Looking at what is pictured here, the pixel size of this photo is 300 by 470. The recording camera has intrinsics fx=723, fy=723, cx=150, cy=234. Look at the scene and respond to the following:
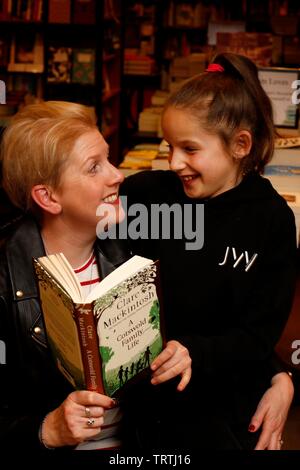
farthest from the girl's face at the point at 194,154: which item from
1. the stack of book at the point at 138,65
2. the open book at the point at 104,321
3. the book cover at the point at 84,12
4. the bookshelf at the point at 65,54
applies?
the stack of book at the point at 138,65

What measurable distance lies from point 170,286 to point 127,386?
0.42 meters

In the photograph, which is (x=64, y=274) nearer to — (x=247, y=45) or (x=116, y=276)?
(x=116, y=276)

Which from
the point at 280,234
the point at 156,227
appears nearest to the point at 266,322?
the point at 280,234

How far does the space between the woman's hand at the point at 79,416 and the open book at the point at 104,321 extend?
0.8 inches

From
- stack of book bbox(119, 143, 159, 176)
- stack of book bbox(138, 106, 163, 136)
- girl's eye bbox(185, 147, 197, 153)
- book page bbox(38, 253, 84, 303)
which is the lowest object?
stack of book bbox(119, 143, 159, 176)

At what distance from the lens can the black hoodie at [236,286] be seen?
172 cm

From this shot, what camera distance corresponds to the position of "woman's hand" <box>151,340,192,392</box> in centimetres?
145

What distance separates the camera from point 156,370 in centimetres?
146

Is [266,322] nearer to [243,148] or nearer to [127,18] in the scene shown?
[243,148]

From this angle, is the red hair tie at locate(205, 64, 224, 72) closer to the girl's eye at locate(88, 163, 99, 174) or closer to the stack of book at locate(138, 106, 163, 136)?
the girl's eye at locate(88, 163, 99, 174)

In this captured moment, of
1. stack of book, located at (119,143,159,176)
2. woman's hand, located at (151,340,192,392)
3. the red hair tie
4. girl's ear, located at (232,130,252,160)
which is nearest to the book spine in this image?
woman's hand, located at (151,340,192,392)

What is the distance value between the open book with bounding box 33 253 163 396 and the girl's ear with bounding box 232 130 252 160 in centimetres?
53

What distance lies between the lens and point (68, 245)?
1.61m

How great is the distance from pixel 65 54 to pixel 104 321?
4337 mm
